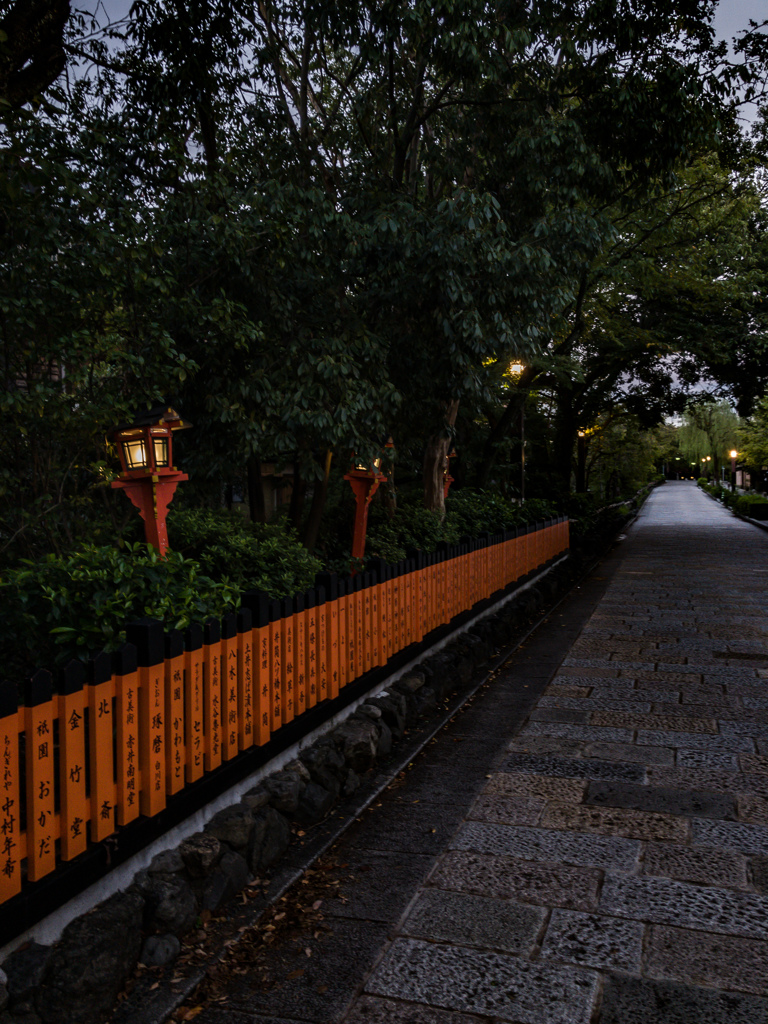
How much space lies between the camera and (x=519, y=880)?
161 inches

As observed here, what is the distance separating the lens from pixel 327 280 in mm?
9453

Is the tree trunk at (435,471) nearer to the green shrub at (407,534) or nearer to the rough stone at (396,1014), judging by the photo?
the green shrub at (407,534)

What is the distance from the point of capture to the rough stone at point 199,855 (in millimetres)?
3822

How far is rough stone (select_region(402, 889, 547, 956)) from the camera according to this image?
11.6ft

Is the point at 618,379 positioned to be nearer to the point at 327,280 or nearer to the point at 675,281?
the point at 675,281

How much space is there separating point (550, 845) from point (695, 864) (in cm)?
77

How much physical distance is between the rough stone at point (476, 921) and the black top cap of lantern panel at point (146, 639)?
5.69 feet

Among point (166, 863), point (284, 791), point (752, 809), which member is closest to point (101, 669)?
point (166, 863)

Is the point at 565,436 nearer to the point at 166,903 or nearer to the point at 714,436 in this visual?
the point at 166,903

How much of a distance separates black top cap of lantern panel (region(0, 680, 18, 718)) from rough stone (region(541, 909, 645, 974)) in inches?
95.9

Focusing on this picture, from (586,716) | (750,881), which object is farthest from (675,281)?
(750,881)

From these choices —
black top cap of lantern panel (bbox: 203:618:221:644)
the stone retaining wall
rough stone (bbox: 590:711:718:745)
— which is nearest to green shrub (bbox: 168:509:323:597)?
black top cap of lantern panel (bbox: 203:618:221:644)

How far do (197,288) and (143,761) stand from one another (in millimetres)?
6622

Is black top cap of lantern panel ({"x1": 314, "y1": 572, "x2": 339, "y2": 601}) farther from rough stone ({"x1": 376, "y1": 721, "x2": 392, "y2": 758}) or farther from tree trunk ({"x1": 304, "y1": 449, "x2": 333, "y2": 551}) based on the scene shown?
tree trunk ({"x1": 304, "y1": 449, "x2": 333, "y2": 551})
